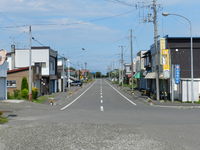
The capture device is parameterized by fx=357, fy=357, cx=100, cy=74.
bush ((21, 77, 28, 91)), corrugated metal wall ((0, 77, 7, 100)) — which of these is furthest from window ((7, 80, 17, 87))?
corrugated metal wall ((0, 77, 7, 100))

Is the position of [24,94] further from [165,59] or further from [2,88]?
[165,59]

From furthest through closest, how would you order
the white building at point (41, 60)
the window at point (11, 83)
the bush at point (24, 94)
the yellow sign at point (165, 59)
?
the white building at point (41, 60) → the window at point (11, 83) → the yellow sign at point (165, 59) → the bush at point (24, 94)

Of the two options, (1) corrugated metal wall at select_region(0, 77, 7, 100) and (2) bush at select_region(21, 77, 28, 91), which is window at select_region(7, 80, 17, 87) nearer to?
(2) bush at select_region(21, 77, 28, 91)

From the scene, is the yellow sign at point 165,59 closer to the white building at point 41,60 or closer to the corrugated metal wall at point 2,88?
the corrugated metal wall at point 2,88

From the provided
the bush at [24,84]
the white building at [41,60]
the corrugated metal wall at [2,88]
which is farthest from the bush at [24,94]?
the white building at [41,60]

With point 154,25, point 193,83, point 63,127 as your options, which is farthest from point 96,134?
point 154,25

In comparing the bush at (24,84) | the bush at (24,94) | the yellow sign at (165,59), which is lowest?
the bush at (24,94)

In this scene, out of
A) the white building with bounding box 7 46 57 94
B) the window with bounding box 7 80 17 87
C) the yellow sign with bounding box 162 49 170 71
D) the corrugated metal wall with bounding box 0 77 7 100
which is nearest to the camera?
the corrugated metal wall with bounding box 0 77 7 100

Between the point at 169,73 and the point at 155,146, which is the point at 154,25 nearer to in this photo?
the point at 169,73

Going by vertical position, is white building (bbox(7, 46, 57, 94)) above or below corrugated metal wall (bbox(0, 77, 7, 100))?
above

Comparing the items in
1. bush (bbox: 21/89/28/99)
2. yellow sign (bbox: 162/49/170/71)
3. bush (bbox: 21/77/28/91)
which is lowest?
bush (bbox: 21/89/28/99)

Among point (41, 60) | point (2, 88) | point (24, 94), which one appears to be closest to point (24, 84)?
point (24, 94)

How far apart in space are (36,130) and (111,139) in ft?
10.9

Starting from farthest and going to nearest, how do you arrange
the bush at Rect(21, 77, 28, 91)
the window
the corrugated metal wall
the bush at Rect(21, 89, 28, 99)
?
the window → the bush at Rect(21, 77, 28, 91) → the bush at Rect(21, 89, 28, 99) → the corrugated metal wall
